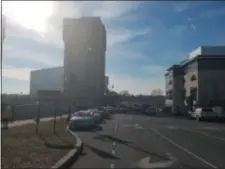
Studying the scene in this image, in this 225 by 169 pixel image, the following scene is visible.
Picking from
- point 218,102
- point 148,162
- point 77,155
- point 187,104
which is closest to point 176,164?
point 148,162

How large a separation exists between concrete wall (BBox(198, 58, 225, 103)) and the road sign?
81.6 meters

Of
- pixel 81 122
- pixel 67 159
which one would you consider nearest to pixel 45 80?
pixel 81 122

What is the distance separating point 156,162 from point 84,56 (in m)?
57.2

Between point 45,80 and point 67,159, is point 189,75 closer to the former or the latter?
point 45,80

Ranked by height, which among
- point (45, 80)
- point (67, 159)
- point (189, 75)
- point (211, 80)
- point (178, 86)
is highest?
point (45, 80)

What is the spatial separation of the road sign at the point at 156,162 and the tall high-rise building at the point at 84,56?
2141 centimetres

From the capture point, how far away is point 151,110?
327ft

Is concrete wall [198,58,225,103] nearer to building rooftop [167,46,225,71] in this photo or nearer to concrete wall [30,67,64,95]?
building rooftop [167,46,225,71]

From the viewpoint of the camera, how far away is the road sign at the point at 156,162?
13281 mm

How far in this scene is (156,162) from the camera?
14148 millimetres

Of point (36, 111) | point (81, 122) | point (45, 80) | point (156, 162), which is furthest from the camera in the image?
point (45, 80)

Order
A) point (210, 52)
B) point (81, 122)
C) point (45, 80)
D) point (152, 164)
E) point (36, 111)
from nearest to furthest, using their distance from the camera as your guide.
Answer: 1. point (152, 164)
2. point (81, 122)
3. point (36, 111)
4. point (210, 52)
5. point (45, 80)

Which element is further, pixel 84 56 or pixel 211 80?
pixel 211 80

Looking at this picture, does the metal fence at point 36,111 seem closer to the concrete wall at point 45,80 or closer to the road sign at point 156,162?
the road sign at point 156,162
